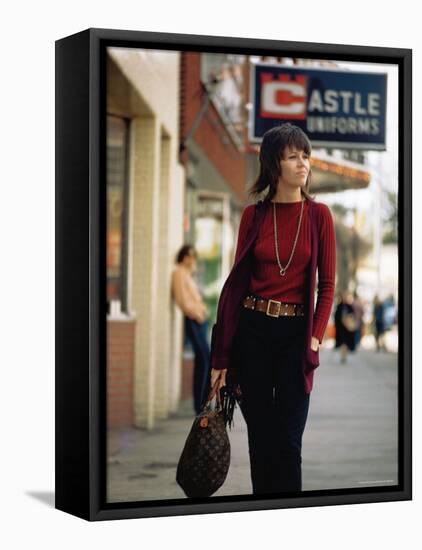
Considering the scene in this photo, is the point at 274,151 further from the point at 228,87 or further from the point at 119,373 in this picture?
the point at 228,87

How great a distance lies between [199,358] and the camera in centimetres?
1398

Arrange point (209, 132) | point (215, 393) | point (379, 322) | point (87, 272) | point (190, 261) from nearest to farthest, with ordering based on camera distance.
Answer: point (87, 272) < point (215, 393) < point (379, 322) < point (190, 261) < point (209, 132)

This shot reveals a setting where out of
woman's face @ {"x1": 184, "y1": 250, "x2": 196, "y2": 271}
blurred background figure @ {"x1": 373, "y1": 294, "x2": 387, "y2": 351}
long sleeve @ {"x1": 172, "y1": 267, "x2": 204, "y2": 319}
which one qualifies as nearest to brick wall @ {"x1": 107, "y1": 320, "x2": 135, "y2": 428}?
long sleeve @ {"x1": 172, "y1": 267, "x2": 204, "y2": 319}

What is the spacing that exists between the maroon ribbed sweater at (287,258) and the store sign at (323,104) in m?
0.60

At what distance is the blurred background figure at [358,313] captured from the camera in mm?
14062

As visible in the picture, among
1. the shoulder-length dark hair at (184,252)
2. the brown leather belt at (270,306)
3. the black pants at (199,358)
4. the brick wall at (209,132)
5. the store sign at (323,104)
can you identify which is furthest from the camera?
the shoulder-length dark hair at (184,252)

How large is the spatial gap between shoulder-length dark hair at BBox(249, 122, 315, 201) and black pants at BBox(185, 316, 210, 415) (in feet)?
4.04

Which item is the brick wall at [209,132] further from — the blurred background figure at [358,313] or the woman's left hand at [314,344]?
the woman's left hand at [314,344]

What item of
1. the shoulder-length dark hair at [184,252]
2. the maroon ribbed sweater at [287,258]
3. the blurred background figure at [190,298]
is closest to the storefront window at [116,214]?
the maroon ribbed sweater at [287,258]

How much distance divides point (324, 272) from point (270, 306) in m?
0.50

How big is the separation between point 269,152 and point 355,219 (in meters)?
1.69

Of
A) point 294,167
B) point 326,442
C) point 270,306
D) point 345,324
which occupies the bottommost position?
point 326,442

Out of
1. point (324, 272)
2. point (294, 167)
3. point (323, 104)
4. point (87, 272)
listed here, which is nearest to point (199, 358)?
point (324, 272)

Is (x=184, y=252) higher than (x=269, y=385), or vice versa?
(x=184, y=252)
